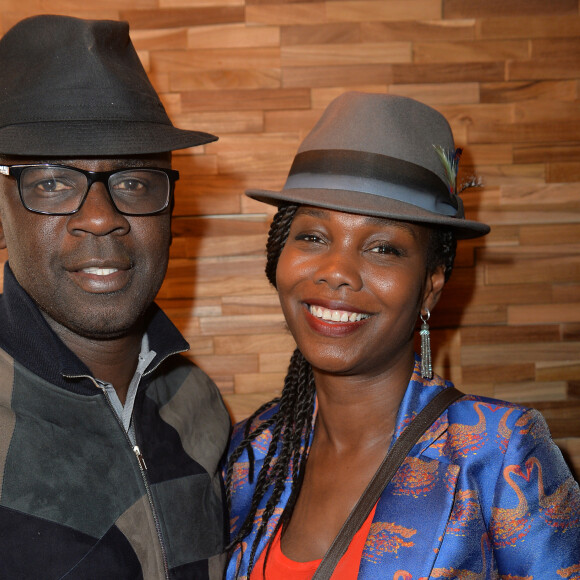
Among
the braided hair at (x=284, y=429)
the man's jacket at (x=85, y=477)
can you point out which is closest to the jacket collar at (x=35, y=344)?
the man's jacket at (x=85, y=477)

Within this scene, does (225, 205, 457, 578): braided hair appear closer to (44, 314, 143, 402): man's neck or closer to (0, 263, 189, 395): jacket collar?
(44, 314, 143, 402): man's neck

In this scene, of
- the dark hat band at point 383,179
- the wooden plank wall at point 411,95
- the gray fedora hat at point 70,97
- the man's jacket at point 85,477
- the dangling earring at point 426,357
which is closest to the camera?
the man's jacket at point 85,477

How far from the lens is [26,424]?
1.59 m

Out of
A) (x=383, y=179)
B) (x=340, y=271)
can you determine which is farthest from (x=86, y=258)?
(x=383, y=179)

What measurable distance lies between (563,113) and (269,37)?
125 centimetres

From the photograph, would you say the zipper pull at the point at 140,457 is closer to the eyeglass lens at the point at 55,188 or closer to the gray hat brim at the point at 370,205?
the eyeglass lens at the point at 55,188

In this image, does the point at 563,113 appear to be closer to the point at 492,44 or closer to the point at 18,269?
the point at 492,44

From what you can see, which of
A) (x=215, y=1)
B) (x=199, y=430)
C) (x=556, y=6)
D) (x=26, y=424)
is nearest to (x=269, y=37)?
(x=215, y=1)

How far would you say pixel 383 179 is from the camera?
1.72 metres

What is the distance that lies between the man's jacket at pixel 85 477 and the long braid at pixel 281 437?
13 centimetres

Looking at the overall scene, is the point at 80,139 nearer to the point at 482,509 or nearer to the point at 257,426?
the point at 257,426

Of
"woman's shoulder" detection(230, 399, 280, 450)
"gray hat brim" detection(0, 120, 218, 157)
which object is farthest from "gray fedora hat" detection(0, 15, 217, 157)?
"woman's shoulder" detection(230, 399, 280, 450)

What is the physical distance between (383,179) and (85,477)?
1041 millimetres

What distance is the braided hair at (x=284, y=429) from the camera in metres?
1.86
